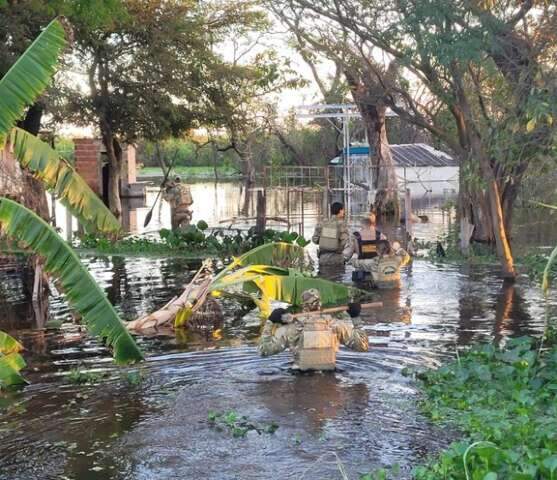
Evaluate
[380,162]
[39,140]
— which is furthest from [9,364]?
[380,162]

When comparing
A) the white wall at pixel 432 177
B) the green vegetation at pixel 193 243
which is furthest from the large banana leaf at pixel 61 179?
the white wall at pixel 432 177

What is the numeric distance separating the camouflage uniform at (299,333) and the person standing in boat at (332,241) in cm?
818

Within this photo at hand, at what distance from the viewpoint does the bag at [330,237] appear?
19422 mm

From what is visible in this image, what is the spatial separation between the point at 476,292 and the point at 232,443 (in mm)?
8942

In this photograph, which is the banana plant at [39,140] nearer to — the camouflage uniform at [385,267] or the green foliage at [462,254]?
the camouflage uniform at [385,267]

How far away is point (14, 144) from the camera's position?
10.2 metres

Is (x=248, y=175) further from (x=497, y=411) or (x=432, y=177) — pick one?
(x=497, y=411)

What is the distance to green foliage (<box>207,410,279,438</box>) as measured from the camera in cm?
890

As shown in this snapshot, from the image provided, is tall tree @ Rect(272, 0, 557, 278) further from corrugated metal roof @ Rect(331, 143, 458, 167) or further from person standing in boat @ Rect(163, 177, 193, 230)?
corrugated metal roof @ Rect(331, 143, 458, 167)

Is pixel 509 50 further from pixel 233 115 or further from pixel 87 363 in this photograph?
pixel 233 115

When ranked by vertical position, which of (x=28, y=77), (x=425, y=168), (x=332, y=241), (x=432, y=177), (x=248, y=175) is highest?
(x=425, y=168)

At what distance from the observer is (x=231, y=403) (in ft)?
32.7

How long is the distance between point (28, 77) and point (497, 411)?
5.83 m

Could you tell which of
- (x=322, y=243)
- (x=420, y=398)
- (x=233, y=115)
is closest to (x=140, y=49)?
(x=233, y=115)
